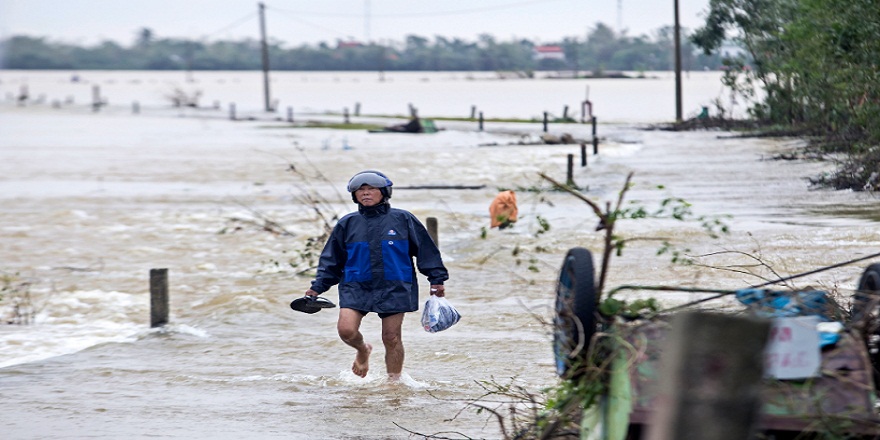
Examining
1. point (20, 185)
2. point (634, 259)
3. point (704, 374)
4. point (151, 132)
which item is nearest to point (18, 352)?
point (634, 259)

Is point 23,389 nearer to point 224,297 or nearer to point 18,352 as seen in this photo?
point 18,352

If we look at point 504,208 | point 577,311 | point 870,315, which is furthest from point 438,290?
point 504,208

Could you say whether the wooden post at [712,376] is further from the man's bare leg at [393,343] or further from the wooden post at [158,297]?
the wooden post at [158,297]

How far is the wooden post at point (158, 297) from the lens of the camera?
450 inches

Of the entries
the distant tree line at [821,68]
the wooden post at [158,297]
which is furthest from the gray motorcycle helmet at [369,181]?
the distant tree line at [821,68]

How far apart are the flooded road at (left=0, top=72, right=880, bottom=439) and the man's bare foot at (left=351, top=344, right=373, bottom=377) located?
0.13m

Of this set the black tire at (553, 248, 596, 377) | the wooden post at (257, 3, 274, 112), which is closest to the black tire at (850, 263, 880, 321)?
the black tire at (553, 248, 596, 377)

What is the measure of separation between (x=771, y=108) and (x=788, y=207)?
24048 mm

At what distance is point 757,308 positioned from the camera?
197 inches

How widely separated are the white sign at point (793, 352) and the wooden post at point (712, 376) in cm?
128

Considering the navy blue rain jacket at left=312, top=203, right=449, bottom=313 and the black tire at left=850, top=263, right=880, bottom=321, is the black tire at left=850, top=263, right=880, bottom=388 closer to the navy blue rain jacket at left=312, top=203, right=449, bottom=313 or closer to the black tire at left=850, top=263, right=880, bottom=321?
the black tire at left=850, top=263, right=880, bottom=321

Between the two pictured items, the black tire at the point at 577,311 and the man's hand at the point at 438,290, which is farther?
the man's hand at the point at 438,290

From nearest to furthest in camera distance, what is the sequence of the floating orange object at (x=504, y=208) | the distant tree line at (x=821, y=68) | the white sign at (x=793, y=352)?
the white sign at (x=793, y=352)
the floating orange object at (x=504, y=208)
the distant tree line at (x=821, y=68)

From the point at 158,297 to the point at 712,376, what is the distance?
8.97m
